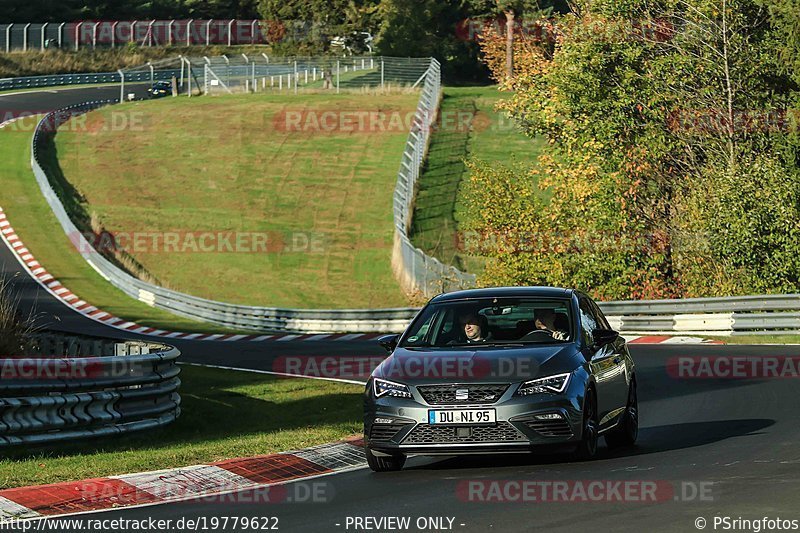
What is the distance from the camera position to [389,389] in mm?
11766

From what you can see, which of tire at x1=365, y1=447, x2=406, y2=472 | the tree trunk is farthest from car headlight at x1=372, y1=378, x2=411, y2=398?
the tree trunk

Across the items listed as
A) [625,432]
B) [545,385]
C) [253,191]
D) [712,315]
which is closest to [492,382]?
[545,385]

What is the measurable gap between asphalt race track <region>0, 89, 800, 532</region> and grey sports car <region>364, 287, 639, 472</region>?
12.3 inches

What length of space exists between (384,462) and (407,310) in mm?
22714

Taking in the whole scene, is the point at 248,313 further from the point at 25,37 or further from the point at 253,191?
the point at 25,37

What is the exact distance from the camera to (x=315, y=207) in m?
56.0

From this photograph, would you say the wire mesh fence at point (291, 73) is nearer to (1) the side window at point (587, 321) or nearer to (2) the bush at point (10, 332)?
(2) the bush at point (10, 332)

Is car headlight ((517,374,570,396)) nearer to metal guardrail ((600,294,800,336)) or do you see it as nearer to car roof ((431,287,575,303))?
car roof ((431,287,575,303))

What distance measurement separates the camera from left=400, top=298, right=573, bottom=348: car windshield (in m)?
12.6

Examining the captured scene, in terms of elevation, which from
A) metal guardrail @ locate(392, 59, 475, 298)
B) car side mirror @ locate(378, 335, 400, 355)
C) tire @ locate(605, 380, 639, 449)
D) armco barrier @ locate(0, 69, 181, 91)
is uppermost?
car side mirror @ locate(378, 335, 400, 355)

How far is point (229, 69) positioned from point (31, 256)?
39.3 meters

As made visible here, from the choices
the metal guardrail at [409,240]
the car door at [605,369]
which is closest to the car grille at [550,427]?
the car door at [605,369]

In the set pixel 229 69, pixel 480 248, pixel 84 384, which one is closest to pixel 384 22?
pixel 229 69

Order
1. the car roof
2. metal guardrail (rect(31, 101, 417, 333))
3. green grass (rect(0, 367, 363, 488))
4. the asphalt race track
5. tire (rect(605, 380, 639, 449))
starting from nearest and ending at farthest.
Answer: the asphalt race track → green grass (rect(0, 367, 363, 488)) → the car roof → tire (rect(605, 380, 639, 449)) → metal guardrail (rect(31, 101, 417, 333))
